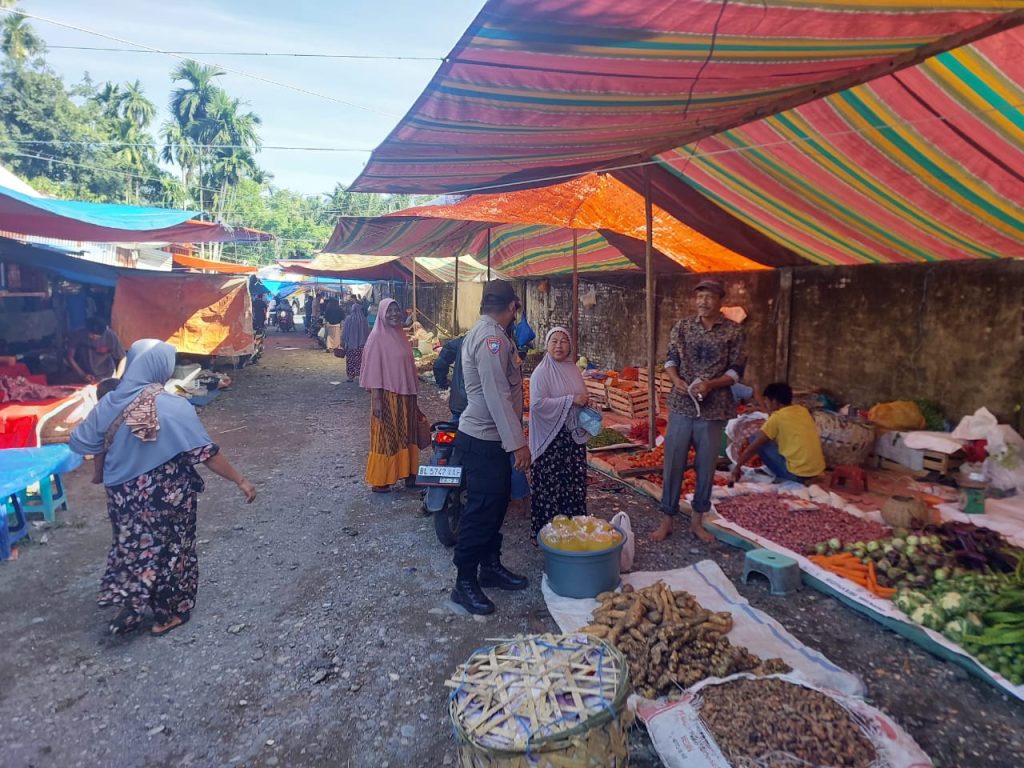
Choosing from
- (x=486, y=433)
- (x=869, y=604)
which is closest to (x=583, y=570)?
(x=486, y=433)

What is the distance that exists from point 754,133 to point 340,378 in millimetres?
11770

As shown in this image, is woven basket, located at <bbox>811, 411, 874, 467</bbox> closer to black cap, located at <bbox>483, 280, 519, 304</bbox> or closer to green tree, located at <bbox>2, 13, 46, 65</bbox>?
black cap, located at <bbox>483, 280, 519, 304</bbox>

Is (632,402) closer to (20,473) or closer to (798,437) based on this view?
(798,437)

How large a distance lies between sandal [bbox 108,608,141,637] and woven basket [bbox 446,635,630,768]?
2.37 metres

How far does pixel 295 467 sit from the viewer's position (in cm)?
724

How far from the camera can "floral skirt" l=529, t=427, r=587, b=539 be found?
15.1ft

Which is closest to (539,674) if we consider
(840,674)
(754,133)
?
(840,674)

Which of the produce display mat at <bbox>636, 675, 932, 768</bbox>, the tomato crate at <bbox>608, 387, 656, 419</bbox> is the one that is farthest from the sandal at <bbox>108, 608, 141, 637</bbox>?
the tomato crate at <bbox>608, 387, 656, 419</bbox>

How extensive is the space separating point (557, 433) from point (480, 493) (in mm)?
1058

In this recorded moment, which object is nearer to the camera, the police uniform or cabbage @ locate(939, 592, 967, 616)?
cabbage @ locate(939, 592, 967, 616)

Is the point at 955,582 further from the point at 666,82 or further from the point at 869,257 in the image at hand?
the point at 869,257

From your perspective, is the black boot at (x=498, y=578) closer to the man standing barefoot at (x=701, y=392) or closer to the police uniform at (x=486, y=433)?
the police uniform at (x=486, y=433)

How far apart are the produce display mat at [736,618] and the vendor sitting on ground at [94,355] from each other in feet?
31.7

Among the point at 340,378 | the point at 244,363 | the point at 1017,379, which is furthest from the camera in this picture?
the point at 244,363
